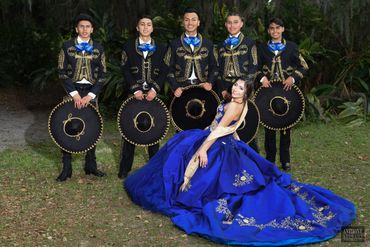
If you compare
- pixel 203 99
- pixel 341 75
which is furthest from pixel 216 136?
pixel 341 75

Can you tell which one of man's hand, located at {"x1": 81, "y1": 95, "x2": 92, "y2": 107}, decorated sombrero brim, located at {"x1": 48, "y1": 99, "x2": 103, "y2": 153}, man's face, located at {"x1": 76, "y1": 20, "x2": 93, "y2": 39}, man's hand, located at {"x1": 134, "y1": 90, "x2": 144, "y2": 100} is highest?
man's face, located at {"x1": 76, "y1": 20, "x2": 93, "y2": 39}

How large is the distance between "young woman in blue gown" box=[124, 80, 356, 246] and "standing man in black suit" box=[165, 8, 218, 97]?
93 centimetres

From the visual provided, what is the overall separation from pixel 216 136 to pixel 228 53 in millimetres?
1544

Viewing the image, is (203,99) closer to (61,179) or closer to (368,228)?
(61,179)

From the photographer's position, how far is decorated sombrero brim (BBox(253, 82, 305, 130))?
23.5 ft

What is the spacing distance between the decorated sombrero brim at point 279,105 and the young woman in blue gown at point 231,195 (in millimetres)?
1359

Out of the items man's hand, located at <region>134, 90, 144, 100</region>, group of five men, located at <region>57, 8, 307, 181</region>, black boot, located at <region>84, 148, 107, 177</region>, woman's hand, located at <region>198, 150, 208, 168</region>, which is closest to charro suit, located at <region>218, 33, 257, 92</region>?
group of five men, located at <region>57, 8, 307, 181</region>

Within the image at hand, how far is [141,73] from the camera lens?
22.1 feet

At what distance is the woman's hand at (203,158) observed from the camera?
564 cm

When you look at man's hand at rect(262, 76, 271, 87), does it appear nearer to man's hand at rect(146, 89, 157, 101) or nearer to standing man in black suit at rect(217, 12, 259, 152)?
standing man in black suit at rect(217, 12, 259, 152)

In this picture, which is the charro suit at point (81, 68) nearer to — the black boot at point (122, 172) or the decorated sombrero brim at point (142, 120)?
the decorated sombrero brim at point (142, 120)

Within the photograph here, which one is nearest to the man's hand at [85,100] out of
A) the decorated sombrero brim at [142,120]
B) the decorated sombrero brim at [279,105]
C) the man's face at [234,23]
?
the decorated sombrero brim at [142,120]

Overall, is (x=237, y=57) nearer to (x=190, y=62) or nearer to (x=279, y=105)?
(x=190, y=62)

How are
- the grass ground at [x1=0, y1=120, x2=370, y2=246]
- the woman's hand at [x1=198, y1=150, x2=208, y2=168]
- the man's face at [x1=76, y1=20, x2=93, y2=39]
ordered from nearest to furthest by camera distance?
the grass ground at [x1=0, y1=120, x2=370, y2=246]
the woman's hand at [x1=198, y1=150, x2=208, y2=168]
the man's face at [x1=76, y1=20, x2=93, y2=39]
